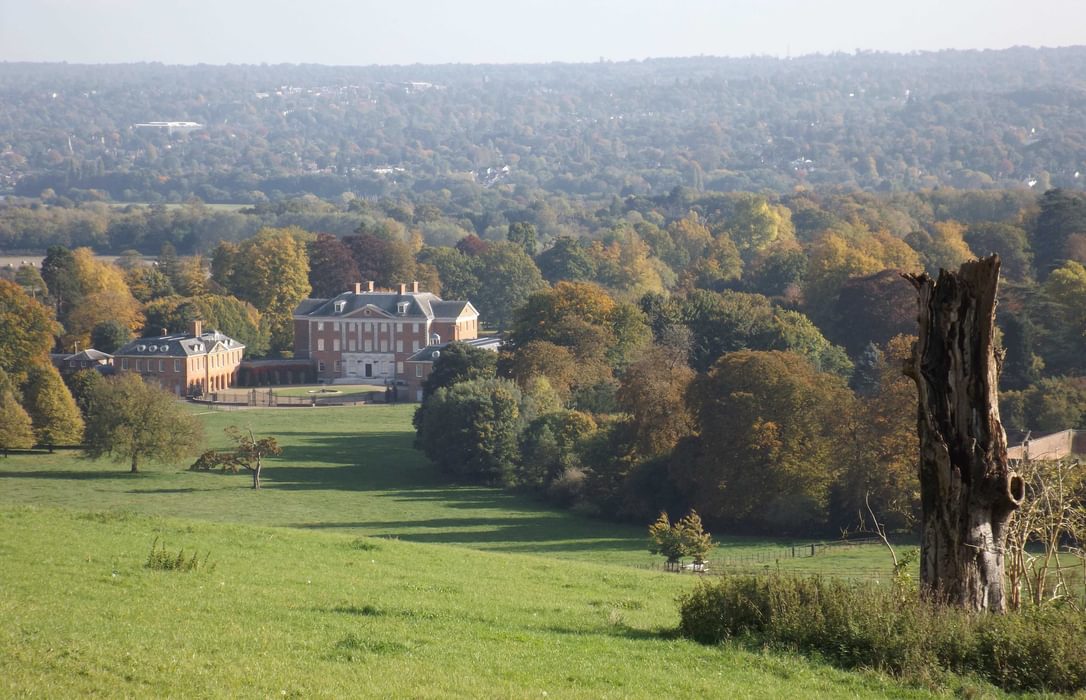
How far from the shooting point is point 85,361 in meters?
73.7

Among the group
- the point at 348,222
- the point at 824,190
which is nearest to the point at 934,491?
the point at 348,222

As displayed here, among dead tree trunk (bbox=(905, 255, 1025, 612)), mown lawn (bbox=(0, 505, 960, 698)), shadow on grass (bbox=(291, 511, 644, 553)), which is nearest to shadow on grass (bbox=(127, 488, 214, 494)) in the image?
shadow on grass (bbox=(291, 511, 644, 553))

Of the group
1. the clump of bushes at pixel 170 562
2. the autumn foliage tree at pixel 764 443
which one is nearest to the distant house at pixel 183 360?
the autumn foliage tree at pixel 764 443

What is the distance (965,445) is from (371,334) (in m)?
69.0

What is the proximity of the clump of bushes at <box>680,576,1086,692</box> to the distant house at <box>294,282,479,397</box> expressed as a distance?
67227 millimetres

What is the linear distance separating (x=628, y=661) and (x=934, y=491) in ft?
10.0

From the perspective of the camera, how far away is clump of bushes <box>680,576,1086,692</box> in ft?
40.5

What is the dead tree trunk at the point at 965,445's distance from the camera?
44.6ft

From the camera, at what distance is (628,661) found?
12953mm

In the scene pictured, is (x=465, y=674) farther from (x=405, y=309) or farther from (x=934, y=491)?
(x=405, y=309)

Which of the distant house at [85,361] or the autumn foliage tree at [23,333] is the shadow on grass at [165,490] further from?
the distant house at [85,361]

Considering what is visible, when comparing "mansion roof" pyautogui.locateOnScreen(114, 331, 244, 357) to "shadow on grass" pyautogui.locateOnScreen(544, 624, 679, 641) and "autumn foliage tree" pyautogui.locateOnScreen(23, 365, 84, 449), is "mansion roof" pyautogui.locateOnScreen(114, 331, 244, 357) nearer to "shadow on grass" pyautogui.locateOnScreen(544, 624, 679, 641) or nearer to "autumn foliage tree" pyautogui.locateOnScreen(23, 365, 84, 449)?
"autumn foliage tree" pyautogui.locateOnScreen(23, 365, 84, 449)

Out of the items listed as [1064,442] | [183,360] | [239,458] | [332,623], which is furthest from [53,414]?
[332,623]

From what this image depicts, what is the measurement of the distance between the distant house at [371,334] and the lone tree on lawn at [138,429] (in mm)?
30684
